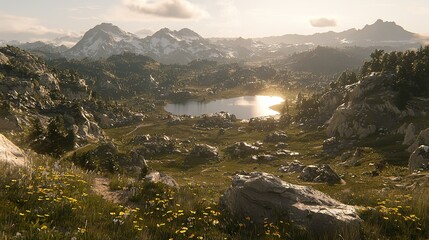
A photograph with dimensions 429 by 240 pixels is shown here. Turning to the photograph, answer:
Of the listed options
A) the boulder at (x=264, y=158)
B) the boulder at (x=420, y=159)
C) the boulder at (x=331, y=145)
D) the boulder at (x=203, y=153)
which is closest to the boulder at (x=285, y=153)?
the boulder at (x=264, y=158)

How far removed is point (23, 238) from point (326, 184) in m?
55.2

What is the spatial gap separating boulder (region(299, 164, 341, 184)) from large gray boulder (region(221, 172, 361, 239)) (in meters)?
50.0

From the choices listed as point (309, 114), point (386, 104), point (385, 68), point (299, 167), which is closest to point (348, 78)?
point (309, 114)

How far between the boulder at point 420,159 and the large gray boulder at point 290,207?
46.3m

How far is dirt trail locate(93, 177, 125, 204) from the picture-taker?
11.8 metres

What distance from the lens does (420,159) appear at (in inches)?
1981

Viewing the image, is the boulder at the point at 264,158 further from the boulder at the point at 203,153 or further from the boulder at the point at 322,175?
the boulder at the point at 322,175

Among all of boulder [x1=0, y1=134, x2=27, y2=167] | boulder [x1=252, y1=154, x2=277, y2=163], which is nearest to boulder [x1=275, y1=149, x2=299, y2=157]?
boulder [x1=252, y1=154, x2=277, y2=163]

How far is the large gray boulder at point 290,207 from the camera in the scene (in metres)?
8.84

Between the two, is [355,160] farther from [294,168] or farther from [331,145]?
[331,145]

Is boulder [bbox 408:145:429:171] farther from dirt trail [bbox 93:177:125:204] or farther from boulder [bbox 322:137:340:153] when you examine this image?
boulder [bbox 322:137:340:153]

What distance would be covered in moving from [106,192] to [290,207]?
7332 mm

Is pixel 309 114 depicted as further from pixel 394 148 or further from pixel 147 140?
pixel 394 148

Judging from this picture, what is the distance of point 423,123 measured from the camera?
80375 millimetres
